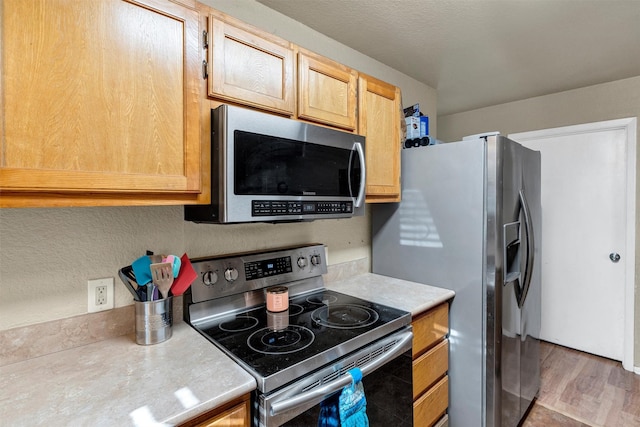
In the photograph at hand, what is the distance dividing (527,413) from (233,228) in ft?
7.31

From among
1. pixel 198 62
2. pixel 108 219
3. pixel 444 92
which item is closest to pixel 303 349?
pixel 108 219

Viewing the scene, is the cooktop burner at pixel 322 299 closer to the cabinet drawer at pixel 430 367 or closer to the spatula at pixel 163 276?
the cabinet drawer at pixel 430 367

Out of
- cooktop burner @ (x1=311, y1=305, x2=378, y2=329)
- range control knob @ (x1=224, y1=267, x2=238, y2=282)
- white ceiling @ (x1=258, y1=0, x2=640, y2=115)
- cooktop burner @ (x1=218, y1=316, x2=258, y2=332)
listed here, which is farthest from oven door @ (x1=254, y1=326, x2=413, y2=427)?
white ceiling @ (x1=258, y1=0, x2=640, y2=115)

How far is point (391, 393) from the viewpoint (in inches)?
51.1

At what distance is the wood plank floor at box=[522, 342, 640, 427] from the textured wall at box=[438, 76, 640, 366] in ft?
0.94

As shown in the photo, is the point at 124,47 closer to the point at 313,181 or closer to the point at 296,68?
the point at 296,68

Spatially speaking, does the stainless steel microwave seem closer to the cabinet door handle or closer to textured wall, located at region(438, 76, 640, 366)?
the cabinet door handle

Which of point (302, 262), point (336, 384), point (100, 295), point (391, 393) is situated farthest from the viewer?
point (302, 262)

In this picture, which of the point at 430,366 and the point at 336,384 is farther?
the point at 430,366

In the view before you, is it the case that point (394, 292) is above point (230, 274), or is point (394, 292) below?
below

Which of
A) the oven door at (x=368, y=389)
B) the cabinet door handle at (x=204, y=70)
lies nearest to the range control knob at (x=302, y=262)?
the oven door at (x=368, y=389)

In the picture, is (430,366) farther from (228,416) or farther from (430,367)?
(228,416)

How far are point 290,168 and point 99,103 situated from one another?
2.08ft

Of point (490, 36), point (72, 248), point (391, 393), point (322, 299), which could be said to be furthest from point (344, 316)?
point (490, 36)
